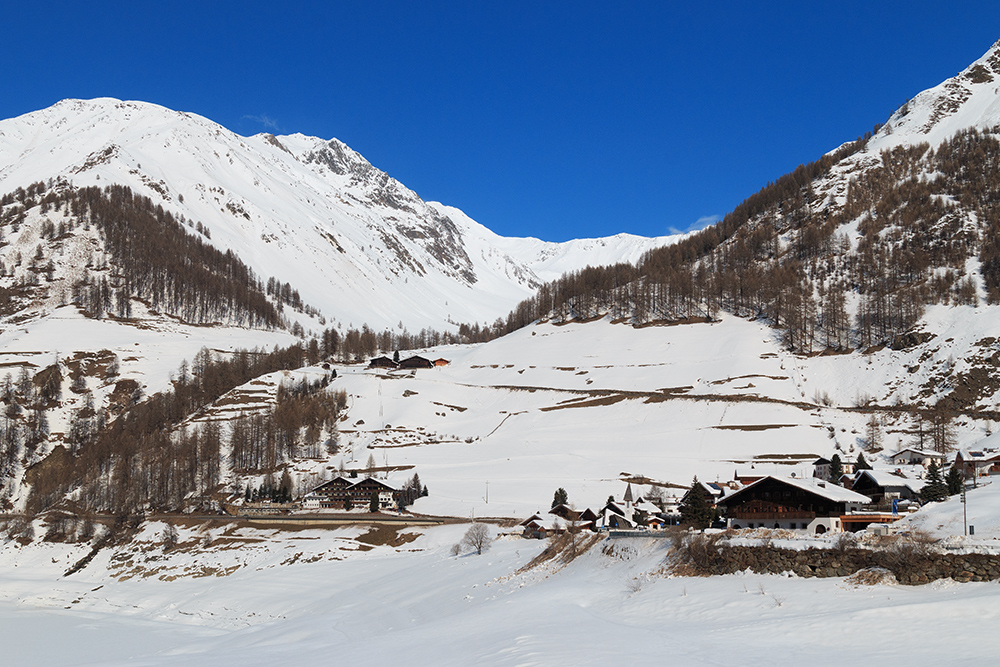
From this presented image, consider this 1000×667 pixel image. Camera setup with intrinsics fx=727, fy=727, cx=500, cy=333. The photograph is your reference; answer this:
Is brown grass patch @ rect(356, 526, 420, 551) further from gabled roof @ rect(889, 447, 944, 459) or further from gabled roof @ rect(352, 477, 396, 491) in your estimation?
gabled roof @ rect(889, 447, 944, 459)

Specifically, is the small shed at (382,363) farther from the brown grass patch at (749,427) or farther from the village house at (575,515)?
the village house at (575,515)

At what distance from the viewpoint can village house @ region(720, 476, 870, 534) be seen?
44.9m

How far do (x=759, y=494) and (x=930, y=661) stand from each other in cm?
3451

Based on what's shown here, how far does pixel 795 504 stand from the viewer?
45.9 metres

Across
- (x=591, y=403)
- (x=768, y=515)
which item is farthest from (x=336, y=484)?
(x=768, y=515)

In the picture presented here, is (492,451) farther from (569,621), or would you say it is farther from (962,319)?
(962,319)

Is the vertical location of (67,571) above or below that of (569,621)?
below

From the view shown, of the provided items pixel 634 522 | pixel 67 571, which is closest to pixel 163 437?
pixel 67 571

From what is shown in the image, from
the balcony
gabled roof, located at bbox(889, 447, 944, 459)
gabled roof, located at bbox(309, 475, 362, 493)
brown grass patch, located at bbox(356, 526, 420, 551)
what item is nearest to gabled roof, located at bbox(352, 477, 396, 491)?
gabled roof, located at bbox(309, 475, 362, 493)

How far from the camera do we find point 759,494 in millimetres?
47844

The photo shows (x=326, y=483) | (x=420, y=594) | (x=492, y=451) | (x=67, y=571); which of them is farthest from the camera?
(x=492, y=451)

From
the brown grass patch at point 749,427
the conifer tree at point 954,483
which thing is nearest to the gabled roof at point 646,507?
the conifer tree at point 954,483

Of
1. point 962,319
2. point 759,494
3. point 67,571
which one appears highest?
point 962,319

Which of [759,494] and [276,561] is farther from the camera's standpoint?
[276,561]
